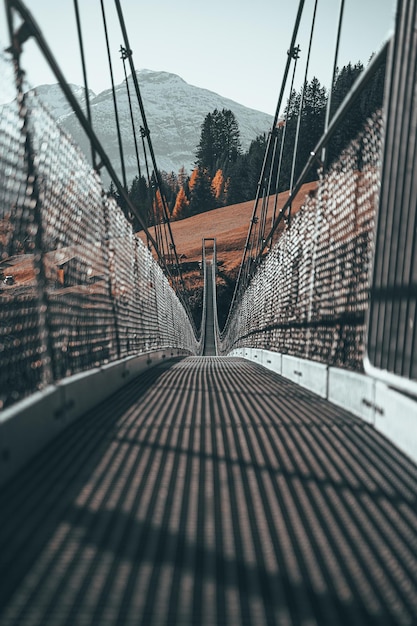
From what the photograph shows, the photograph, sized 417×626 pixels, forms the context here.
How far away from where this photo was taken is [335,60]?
7129 millimetres


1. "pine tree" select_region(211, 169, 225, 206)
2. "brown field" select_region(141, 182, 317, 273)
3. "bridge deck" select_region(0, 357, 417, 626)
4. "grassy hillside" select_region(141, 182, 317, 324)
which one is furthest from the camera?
"pine tree" select_region(211, 169, 225, 206)

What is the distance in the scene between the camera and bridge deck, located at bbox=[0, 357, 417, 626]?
4.35 feet

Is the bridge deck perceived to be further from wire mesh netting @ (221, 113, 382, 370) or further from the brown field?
the brown field

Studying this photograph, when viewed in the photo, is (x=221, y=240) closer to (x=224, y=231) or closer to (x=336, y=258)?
(x=224, y=231)

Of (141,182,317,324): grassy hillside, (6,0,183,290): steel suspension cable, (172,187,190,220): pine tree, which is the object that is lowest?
(6,0,183,290): steel suspension cable

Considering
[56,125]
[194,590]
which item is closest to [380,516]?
[194,590]

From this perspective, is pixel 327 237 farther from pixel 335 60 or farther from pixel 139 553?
pixel 335 60

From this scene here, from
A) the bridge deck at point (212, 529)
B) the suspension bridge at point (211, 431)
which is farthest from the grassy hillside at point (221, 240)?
the bridge deck at point (212, 529)

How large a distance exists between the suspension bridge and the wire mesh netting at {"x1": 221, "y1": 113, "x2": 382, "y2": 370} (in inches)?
0.9

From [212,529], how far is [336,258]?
2.47 meters

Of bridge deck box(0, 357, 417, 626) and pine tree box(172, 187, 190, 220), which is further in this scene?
pine tree box(172, 187, 190, 220)

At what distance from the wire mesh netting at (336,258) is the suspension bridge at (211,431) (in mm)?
22

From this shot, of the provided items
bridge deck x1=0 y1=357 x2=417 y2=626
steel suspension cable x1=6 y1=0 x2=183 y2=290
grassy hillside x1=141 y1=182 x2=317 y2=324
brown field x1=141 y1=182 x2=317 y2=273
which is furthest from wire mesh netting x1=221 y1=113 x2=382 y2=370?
brown field x1=141 y1=182 x2=317 y2=273

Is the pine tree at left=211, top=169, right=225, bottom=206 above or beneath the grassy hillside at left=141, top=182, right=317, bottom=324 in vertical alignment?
above
